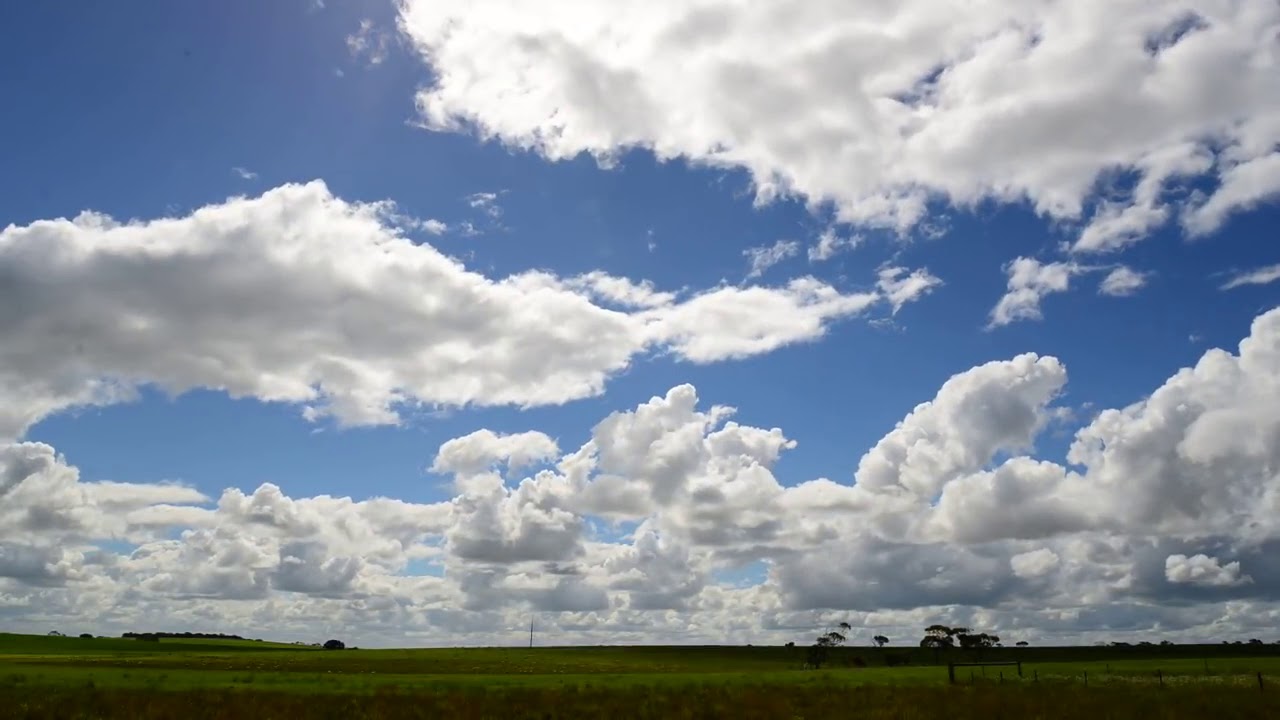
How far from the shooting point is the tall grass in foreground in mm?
43031

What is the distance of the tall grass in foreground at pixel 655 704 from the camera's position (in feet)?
141

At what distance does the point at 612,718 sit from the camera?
42438 mm

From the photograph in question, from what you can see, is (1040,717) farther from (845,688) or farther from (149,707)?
(149,707)

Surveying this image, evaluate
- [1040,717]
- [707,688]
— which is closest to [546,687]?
[707,688]

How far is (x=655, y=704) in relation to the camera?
4928 centimetres

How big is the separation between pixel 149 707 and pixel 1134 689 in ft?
205

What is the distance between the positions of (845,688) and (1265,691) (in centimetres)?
2719

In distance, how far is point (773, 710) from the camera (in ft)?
155

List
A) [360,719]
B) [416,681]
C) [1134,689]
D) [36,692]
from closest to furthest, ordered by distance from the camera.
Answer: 1. [360,719]
2. [36,692]
3. [1134,689]
4. [416,681]

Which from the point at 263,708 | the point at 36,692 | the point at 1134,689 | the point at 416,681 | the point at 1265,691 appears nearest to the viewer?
the point at 263,708

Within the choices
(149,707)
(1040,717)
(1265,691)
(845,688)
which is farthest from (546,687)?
(1265,691)

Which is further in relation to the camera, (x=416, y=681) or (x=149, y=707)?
(x=416, y=681)

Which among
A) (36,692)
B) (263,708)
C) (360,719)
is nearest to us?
(360,719)

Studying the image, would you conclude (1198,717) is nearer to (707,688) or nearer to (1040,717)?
(1040,717)
